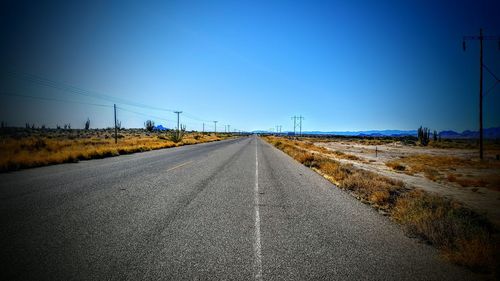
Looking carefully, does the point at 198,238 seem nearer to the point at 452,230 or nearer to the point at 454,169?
the point at 452,230

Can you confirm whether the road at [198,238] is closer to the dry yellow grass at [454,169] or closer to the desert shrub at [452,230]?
the desert shrub at [452,230]

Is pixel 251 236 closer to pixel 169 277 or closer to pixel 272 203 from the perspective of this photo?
pixel 169 277

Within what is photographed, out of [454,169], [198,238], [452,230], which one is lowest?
[454,169]

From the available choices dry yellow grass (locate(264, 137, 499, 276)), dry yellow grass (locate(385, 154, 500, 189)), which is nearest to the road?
dry yellow grass (locate(264, 137, 499, 276))

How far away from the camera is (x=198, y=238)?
4461 mm

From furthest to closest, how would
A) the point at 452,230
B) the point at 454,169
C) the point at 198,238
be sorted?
the point at 454,169 < the point at 452,230 < the point at 198,238

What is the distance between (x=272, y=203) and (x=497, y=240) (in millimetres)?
4941

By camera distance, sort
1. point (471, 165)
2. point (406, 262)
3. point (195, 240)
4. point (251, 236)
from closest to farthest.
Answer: point (406, 262) → point (195, 240) → point (251, 236) → point (471, 165)

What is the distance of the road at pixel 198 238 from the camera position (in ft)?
11.2

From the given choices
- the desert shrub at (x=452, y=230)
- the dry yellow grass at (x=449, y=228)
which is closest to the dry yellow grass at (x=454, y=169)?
the dry yellow grass at (x=449, y=228)

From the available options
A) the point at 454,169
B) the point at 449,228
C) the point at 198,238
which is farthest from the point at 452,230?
the point at 454,169

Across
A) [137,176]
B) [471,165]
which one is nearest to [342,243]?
[137,176]

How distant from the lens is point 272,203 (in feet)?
23.3

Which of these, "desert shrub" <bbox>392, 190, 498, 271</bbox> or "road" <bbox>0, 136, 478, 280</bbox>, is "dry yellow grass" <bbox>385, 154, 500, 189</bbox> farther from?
"road" <bbox>0, 136, 478, 280</bbox>
